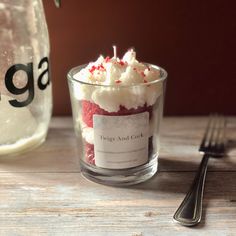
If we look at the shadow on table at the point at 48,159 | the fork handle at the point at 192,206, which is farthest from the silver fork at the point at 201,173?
the shadow on table at the point at 48,159

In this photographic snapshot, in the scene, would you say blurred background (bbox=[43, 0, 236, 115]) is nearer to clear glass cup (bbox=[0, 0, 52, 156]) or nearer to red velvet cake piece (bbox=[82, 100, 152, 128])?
clear glass cup (bbox=[0, 0, 52, 156])

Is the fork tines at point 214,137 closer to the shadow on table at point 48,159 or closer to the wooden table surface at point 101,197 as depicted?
the wooden table surface at point 101,197

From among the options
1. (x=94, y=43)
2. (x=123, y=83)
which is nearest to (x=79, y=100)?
(x=123, y=83)

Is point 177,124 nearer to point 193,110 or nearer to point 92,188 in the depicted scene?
point 193,110

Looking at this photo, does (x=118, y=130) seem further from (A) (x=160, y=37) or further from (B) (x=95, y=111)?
(A) (x=160, y=37)

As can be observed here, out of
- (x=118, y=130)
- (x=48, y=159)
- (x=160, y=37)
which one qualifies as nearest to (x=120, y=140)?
(x=118, y=130)

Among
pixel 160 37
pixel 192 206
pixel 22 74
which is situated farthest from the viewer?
pixel 160 37
